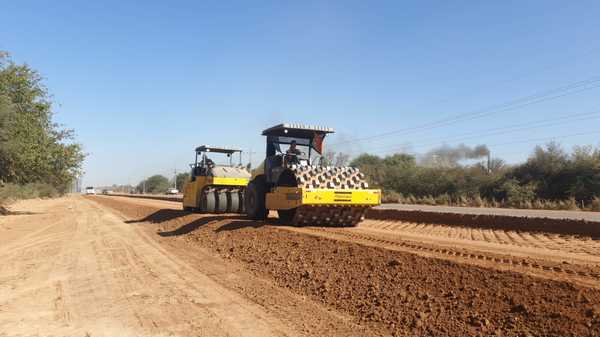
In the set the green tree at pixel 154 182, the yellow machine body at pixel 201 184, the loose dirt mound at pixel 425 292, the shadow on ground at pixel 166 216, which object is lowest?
the loose dirt mound at pixel 425 292

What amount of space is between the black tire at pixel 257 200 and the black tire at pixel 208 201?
4.59 meters

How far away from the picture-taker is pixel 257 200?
41.0ft

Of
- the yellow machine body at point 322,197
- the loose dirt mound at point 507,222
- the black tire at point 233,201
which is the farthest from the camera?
the black tire at point 233,201

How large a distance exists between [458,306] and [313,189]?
546cm

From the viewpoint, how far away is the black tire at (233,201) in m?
17.4

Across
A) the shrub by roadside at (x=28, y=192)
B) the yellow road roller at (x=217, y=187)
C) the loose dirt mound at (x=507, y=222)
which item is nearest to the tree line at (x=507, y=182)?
the loose dirt mound at (x=507, y=222)

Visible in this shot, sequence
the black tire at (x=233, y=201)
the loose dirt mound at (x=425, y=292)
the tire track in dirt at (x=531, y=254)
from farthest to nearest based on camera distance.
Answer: the black tire at (x=233, y=201), the tire track in dirt at (x=531, y=254), the loose dirt mound at (x=425, y=292)

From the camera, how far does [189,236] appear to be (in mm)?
12188

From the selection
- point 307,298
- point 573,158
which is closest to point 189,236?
point 307,298

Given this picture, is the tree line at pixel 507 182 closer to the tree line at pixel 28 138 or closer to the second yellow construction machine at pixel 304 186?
the second yellow construction machine at pixel 304 186

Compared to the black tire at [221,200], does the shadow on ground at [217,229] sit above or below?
below

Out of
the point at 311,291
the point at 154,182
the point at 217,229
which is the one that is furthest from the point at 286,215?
the point at 154,182

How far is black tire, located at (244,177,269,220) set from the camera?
1250cm

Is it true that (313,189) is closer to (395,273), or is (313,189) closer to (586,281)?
(395,273)
